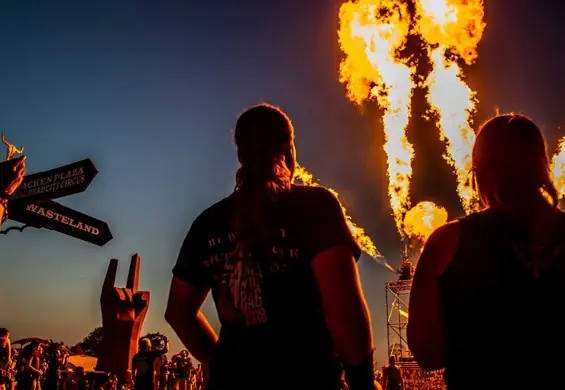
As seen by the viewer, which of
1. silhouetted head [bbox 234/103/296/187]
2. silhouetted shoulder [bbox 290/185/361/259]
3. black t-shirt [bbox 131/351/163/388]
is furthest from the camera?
black t-shirt [bbox 131/351/163/388]

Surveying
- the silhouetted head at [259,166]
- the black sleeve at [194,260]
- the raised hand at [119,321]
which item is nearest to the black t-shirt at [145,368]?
the black sleeve at [194,260]

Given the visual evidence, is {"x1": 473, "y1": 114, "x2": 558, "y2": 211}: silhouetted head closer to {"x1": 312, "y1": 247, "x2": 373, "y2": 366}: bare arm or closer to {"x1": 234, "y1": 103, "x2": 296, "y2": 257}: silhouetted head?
{"x1": 312, "y1": 247, "x2": 373, "y2": 366}: bare arm

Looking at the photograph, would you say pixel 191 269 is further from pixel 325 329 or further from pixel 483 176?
pixel 483 176

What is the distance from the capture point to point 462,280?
211 centimetres

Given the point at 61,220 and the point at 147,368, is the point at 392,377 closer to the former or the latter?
the point at 147,368

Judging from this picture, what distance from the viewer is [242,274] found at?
2201 millimetres

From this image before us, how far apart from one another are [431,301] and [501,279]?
287 mm

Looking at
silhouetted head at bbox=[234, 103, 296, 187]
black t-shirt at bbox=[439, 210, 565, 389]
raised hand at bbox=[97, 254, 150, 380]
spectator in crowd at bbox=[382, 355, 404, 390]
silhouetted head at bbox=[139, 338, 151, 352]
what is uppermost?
raised hand at bbox=[97, 254, 150, 380]

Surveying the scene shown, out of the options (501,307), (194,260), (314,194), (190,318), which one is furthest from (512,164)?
(190,318)

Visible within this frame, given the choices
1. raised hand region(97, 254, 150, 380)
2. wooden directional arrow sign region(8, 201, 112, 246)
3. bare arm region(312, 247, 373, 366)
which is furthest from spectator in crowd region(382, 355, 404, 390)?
raised hand region(97, 254, 150, 380)

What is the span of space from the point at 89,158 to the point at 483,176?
15692mm

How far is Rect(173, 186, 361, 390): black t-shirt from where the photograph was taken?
199cm

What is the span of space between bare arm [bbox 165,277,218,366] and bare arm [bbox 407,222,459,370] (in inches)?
37.2

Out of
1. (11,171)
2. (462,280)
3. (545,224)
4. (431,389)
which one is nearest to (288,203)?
(462,280)
